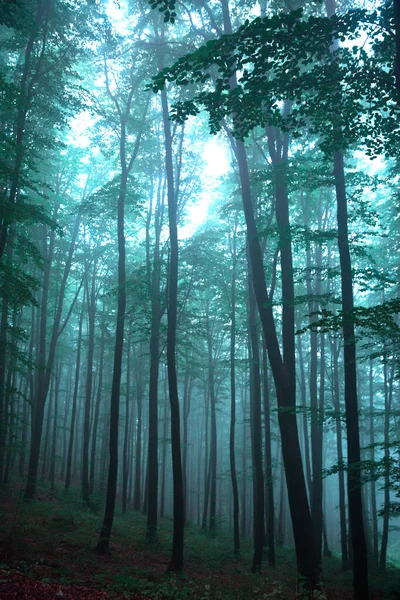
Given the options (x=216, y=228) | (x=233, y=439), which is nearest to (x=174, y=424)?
(x=233, y=439)

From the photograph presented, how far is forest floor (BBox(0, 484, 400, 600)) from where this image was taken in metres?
8.10

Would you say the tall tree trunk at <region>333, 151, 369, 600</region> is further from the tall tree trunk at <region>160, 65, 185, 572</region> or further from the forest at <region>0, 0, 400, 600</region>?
the tall tree trunk at <region>160, 65, 185, 572</region>

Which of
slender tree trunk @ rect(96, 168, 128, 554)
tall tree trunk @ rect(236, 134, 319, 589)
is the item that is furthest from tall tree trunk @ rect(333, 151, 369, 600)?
slender tree trunk @ rect(96, 168, 128, 554)

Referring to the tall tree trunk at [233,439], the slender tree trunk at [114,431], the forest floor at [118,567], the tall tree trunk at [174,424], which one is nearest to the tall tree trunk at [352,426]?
the forest floor at [118,567]

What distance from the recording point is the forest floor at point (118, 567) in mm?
8102

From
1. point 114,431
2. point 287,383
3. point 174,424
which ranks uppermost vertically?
point 287,383

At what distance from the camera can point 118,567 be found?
11.0m

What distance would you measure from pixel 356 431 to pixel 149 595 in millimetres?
6024

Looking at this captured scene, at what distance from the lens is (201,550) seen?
1620 centimetres

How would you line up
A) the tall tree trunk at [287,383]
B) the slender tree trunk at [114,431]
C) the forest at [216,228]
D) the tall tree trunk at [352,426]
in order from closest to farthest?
1. the forest at [216,228]
2. the tall tree trunk at [287,383]
3. the tall tree trunk at [352,426]
4. the slender tree trunk at [114,431]

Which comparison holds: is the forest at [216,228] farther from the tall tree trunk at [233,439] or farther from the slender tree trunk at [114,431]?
the tall tree trunk at [233,439]

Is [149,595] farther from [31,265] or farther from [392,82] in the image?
[31,265]

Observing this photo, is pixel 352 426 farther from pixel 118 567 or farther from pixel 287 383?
pixel 118 567

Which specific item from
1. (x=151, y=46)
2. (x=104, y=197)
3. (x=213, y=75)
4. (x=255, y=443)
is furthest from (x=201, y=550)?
(x=151, y=46)
